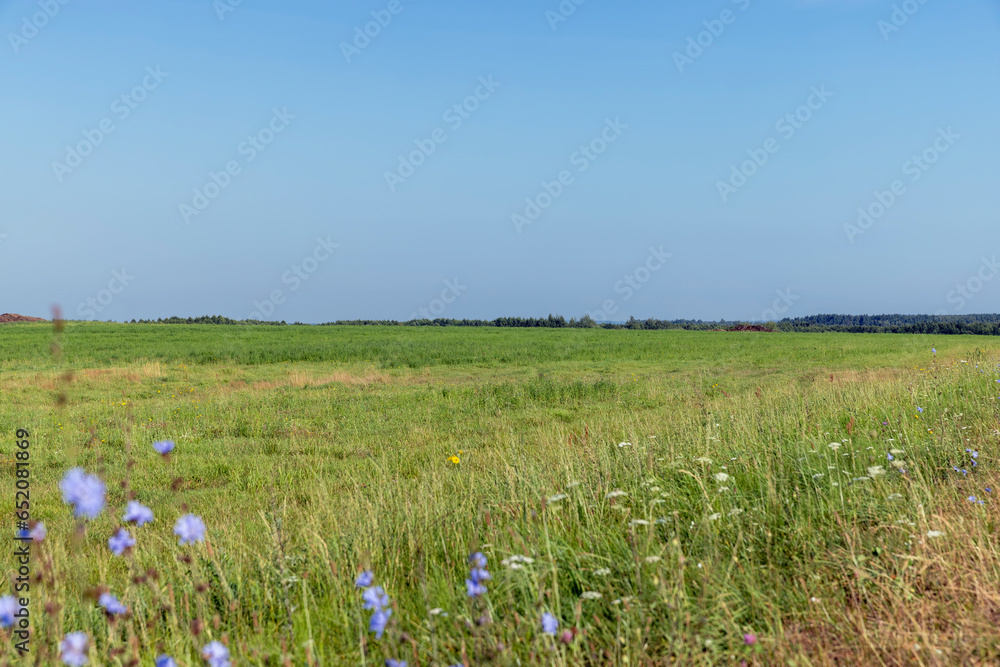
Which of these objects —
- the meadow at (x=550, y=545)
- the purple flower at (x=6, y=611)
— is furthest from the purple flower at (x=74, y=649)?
the purple flower at (x=6, y=611)

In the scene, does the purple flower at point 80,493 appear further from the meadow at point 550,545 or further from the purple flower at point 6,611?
the purple flower at point 6,611

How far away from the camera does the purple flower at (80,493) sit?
59.6 inches

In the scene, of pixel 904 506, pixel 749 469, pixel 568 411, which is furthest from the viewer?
pixel 568 411

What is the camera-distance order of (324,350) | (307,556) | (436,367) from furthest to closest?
(324,350) → (436,367) → (307,556)

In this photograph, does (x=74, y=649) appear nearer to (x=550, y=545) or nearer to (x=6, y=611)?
(x=6, y=611)

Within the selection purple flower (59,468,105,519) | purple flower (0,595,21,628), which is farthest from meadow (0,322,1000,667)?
purple flower (0,595,21,628)

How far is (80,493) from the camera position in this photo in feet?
5.05

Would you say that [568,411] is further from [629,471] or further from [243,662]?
[243,662]

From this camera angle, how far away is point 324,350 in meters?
30.4

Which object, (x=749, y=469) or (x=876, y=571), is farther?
(x=749, y=469)

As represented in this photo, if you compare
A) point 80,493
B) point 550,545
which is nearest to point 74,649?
point 80,493

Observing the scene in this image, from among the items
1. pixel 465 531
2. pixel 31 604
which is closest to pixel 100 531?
pixel 31 604

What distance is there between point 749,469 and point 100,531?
5621 mm

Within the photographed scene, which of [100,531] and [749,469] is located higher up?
[749,469]
